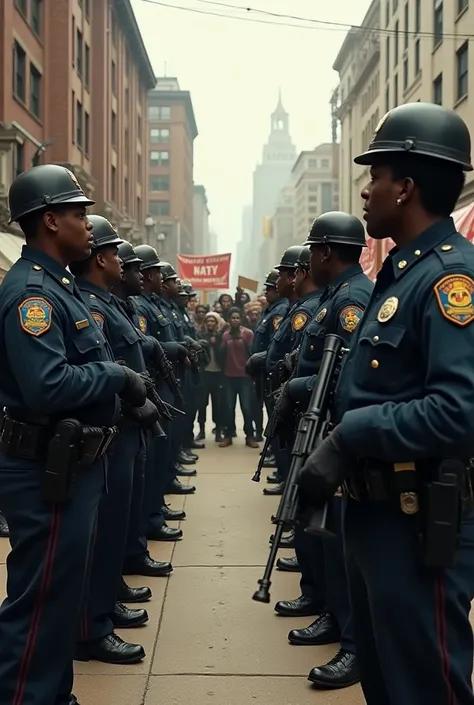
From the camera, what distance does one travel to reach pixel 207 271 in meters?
21.8

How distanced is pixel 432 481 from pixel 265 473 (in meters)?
7.99

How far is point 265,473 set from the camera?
10.1m

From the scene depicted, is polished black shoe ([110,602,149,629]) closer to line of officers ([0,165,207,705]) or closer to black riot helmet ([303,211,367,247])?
line of officers ([0,165,207,705])

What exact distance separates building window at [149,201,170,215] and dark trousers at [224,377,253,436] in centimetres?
7705

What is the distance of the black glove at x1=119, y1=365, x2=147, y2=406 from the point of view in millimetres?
3312

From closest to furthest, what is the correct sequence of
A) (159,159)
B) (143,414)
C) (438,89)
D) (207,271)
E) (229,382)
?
(143,414) < (229,382) < (207,271) < (438,89) < (159,159)

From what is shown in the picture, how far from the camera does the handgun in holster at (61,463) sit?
300 cm

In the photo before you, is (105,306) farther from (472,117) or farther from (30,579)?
(472,117)

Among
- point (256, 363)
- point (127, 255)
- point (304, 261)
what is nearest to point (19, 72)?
point (256, 363)

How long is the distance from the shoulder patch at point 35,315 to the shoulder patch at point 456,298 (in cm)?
148

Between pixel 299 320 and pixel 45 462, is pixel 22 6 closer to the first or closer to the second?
pixel 299 320

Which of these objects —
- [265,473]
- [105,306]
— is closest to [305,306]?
[105,306]

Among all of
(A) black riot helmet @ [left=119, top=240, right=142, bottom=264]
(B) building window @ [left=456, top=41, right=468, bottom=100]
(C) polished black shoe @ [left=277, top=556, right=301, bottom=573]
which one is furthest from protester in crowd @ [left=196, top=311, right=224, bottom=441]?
(B) building window @ [left=456, top=41, right=468, bottom=100]

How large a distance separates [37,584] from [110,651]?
4.31ft
